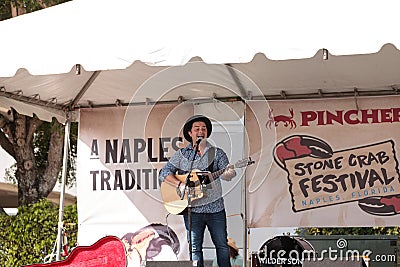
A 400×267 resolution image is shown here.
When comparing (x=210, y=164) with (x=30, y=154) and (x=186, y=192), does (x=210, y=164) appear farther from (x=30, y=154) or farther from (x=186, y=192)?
(x=30, y=154)

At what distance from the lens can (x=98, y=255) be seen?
18.1ft

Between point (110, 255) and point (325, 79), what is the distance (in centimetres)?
221

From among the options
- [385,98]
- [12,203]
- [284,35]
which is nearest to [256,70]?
[385,98]

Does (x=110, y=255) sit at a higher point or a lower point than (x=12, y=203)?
lower

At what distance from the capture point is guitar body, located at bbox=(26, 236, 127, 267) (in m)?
5.48

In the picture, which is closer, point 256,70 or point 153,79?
point 256,70

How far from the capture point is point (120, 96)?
23.3 feet

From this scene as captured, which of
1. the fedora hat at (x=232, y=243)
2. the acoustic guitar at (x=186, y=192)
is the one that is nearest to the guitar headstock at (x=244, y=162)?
the acoustic guitar at (x=186, y=192)

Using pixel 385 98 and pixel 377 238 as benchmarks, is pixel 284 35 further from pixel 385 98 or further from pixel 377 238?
pixel 377 238

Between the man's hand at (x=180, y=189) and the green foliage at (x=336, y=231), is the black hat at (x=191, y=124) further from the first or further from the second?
the green foliage at (x=336, y=231)

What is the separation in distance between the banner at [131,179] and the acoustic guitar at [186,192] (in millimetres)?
74

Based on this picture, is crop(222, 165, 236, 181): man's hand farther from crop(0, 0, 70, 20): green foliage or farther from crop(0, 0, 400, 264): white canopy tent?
crop(0, 0, 70, 20): green foliage

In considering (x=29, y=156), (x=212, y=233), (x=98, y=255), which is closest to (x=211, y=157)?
(x=212, y=233)

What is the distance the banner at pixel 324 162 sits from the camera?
21.6ft
